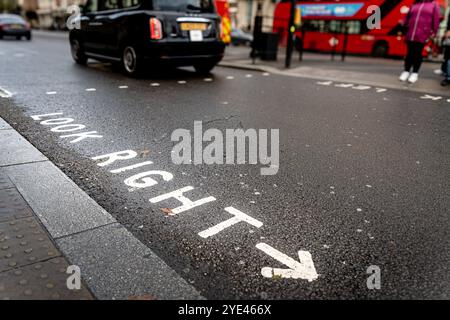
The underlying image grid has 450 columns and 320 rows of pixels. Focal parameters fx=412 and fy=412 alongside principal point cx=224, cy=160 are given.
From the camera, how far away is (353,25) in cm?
1995

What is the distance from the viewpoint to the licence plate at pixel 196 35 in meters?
8.77

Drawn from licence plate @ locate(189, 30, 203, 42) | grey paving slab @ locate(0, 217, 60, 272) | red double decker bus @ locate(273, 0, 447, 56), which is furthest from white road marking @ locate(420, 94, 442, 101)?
red double decker bus @ locate(273, 0, 447, 56)

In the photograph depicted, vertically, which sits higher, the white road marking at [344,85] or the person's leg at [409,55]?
the person's leg at [409,55]

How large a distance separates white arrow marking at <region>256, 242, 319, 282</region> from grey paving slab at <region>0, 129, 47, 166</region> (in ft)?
7.76

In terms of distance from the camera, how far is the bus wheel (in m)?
19.1

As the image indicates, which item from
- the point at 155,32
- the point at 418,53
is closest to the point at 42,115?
the point at 155,32

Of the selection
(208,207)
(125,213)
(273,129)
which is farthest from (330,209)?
(273,129)

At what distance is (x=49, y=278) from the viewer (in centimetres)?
205

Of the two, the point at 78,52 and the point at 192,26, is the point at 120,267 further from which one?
the point at 78,52

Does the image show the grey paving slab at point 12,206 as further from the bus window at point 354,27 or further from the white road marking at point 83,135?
the bus window at point 354,27

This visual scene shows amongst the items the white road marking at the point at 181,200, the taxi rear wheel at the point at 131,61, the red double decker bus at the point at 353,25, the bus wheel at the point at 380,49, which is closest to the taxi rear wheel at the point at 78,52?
the taxi rear wheel at the point at 131,61

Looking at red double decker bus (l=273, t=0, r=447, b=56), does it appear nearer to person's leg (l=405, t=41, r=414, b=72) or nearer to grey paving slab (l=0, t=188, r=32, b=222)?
person's leg (l=405, t=41, r=414, b=72)

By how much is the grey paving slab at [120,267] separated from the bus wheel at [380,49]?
760 inches

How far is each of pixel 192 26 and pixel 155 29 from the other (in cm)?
85
